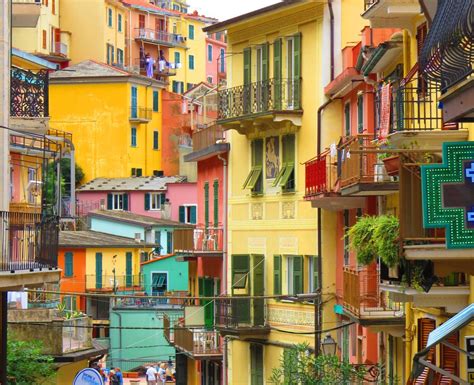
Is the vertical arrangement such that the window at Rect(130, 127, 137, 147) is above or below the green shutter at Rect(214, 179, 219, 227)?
above

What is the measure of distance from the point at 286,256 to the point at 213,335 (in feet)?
20.9

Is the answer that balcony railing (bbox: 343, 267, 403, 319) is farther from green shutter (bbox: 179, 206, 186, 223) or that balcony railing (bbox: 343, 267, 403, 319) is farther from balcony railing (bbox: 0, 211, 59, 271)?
green shutter (bbox: 179, 206, 186, 223)

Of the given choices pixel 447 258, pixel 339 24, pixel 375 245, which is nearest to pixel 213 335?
pixel 339 24

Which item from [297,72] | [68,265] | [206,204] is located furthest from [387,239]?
[68,265]

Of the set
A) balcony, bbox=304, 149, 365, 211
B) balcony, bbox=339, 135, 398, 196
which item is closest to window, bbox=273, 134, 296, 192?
balcony, bbox=304, 149, 365, 211

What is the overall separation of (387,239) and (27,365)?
1284 centimetres

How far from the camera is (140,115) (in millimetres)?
112562

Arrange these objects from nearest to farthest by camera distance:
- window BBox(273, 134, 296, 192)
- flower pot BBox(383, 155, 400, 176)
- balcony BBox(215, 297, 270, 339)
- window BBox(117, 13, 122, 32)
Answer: flower pot BBox(383, 155, 400, 176) < window BBox(273, 134, 296, 192) < balcony BBox(215, 297, 270, 339) < window BBox(117, 13, 122, 32)

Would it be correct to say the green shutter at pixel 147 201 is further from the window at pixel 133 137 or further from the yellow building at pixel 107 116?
the window at pixel 133 137

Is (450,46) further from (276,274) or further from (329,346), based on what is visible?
(276,274)

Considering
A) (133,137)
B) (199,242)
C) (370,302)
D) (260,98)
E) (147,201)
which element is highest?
(133,137)

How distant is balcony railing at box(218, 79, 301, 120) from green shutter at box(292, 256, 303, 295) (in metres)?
3.69

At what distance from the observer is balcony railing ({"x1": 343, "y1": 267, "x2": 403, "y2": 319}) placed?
113ft

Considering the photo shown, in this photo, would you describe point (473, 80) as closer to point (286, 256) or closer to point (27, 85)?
point (27, 85)
